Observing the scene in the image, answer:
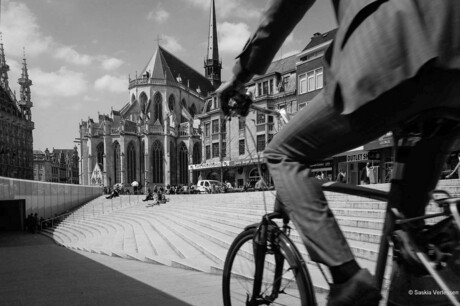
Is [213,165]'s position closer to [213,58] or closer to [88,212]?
[88,212]

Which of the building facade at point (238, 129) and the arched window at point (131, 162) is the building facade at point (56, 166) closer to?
the arched window at point (131, 162)

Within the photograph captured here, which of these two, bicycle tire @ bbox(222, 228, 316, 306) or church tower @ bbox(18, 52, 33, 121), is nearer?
bicycle tire @ bbox(222, 228, 316, 306)

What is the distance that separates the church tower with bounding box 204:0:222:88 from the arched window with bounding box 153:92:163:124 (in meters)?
19.4

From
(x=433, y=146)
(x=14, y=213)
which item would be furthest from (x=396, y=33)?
(x=14, y=213)

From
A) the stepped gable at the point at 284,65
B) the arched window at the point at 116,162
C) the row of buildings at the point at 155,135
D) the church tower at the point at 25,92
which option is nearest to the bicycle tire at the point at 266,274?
the stepped gable at the point at 284,65

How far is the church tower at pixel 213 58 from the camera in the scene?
84.6 m

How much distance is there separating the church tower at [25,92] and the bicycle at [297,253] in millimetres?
111203

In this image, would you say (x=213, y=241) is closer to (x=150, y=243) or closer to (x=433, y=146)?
(x=150, y=243)

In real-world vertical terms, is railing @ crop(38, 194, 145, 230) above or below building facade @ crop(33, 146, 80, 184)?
below

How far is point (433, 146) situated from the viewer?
1.58 m

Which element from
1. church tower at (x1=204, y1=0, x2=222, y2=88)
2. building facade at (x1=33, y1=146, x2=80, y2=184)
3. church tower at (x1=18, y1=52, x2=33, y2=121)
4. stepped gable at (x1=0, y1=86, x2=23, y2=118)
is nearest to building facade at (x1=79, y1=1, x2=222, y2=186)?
church tower at (x1=204, y1=0, x2=222, y2=88)

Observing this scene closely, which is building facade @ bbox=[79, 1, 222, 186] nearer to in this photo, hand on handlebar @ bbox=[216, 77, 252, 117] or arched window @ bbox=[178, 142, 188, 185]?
arched window @ bbox=[178, 142, 188, 185]

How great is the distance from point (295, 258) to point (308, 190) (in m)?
0.34

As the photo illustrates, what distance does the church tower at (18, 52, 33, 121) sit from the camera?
100 metres
